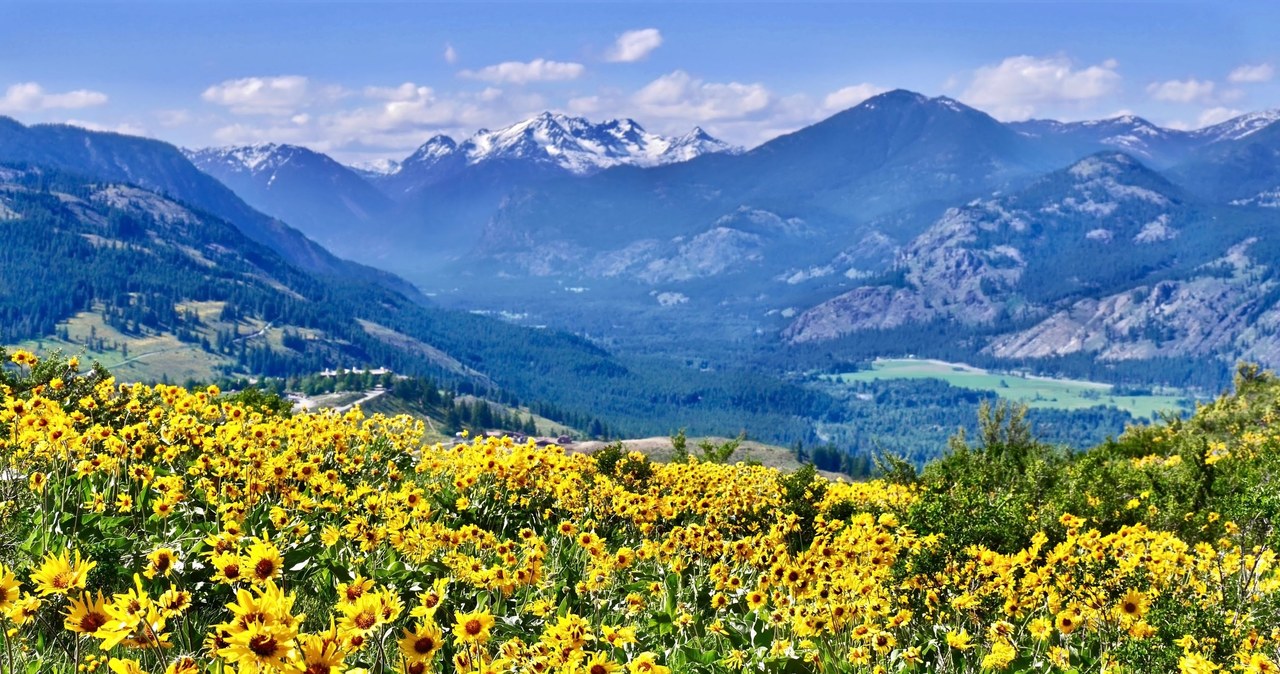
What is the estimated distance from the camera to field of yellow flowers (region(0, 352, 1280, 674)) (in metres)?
6.16

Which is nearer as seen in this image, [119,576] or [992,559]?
[119,576]

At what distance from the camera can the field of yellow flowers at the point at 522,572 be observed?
6.16 m

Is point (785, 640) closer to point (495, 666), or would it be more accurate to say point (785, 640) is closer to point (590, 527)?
point (495, 666)

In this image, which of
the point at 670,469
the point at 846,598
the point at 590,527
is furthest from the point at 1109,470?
the point at 846,598

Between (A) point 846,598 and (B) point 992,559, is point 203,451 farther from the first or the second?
(B) point 992,559

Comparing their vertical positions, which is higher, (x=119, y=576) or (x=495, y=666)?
(x=495, y=666)

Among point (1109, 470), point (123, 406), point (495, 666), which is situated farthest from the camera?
point (1109, 470)

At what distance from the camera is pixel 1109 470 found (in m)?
22.8

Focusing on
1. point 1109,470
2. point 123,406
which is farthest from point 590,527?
point 1109,470

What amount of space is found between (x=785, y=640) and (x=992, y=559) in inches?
98.9

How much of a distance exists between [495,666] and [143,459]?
9108 millimetres

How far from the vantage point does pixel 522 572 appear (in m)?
8.27

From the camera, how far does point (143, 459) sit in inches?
475

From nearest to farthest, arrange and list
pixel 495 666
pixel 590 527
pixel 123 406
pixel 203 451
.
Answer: pixel 495 666 < pixel 203 451 < pixel 590 527 < pixel 123 406
